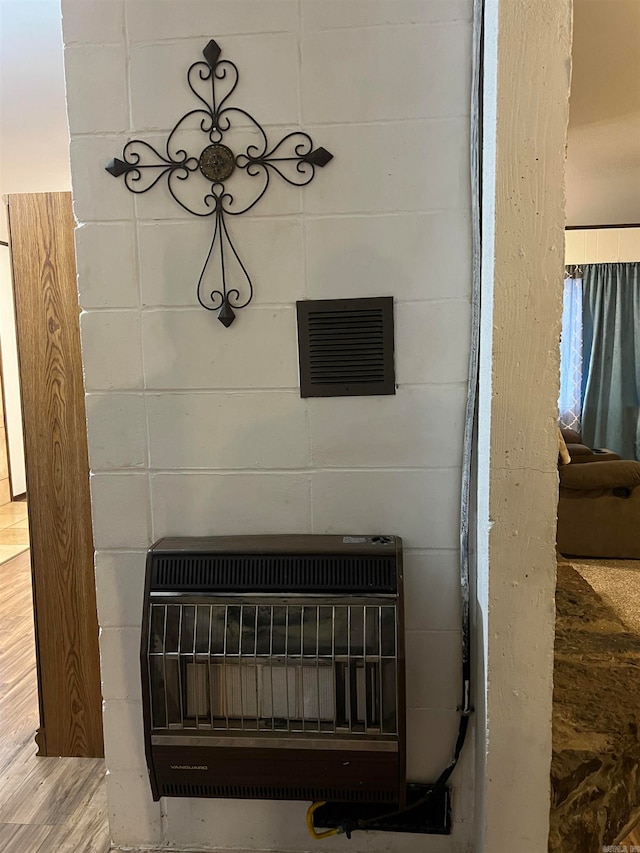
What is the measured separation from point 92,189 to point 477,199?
0.88 m

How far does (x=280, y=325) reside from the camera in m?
1.58

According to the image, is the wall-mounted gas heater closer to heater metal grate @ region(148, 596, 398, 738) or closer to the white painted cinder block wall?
heater metal grate @ region(148, 596, 398, 738)

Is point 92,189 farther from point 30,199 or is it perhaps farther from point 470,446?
point 470,446

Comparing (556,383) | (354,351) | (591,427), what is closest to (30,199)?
(354,351)

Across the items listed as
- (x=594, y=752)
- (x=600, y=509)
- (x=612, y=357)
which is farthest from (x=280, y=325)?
(x=612, y=357)

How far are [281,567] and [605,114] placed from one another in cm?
370

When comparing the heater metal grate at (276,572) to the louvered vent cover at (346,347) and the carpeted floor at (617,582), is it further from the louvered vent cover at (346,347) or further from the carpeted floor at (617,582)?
the carpeted floor at (617,582)

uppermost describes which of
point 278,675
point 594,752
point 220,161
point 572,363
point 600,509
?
point 220,161

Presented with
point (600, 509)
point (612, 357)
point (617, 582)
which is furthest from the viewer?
point (612, 357)

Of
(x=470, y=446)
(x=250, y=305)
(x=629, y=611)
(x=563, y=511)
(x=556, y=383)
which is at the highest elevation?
(x=250, y=305)

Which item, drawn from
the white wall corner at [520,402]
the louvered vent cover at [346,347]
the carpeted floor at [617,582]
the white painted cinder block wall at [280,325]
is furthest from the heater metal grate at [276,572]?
the carpeted floor at [617,582]

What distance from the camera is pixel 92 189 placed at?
5.15 ft

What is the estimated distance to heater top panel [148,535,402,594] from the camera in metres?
1.48

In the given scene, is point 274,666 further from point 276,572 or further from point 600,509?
point 600,509
